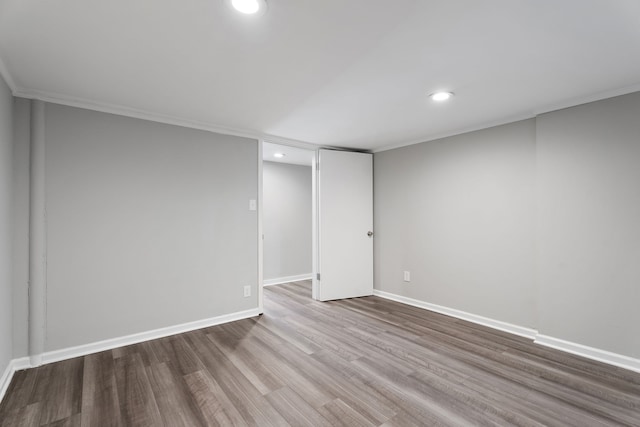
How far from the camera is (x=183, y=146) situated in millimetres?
3102

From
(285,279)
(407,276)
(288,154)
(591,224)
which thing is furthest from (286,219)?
(591,224)

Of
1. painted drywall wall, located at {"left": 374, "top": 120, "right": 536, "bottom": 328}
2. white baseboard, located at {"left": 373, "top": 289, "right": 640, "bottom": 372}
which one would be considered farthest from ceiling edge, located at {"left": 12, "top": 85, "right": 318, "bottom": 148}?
white baseboard, located at {"left": 373, "top": 289, "right": 640, "bottom": 372}

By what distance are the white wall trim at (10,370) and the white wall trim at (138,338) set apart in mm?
108

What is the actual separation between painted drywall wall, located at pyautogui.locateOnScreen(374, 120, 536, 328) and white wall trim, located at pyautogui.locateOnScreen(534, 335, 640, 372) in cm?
21

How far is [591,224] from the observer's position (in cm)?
250

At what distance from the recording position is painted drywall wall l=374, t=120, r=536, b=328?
298 cm

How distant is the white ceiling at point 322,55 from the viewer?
4.81 feet

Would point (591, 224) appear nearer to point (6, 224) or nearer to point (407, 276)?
point (407, 276)

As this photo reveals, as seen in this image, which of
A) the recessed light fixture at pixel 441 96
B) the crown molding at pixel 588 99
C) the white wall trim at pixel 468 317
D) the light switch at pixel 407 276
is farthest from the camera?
the light switch at pixel 407 276

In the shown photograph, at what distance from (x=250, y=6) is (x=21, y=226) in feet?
8.08

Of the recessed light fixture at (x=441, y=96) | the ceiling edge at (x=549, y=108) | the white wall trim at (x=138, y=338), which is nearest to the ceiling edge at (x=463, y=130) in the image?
the ceiling edge at (x=549, y=108)

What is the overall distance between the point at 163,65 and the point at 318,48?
106cm

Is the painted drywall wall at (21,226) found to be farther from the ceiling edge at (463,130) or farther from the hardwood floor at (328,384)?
the ceiling edge at (463,130)

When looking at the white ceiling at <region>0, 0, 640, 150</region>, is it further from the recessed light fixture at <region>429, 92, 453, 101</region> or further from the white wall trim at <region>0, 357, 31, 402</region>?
the white wall trim at <region>0, 357, 31, 402</region>
